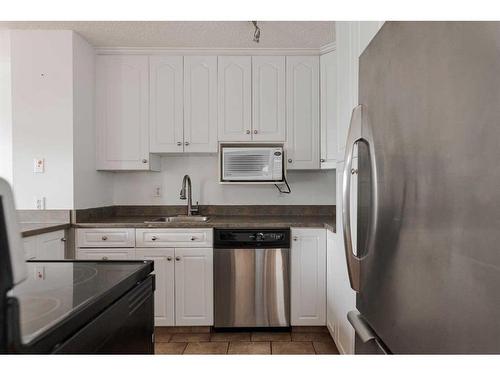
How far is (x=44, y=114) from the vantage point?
268 cm

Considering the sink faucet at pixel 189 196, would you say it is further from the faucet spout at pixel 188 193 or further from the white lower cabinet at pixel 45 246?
the white lower cabinet at pixel 45 246

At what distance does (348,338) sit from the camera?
1933 mm

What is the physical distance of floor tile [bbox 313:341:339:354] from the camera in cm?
244

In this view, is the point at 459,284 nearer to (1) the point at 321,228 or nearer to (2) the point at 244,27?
(1) the point at 321,228

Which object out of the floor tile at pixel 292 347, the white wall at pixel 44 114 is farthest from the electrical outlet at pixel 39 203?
the floor tile at pixel 292 347

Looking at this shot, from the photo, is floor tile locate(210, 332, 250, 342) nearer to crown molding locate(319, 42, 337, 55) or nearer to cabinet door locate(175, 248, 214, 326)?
cabinet door locate(175, 248, 214, 326)

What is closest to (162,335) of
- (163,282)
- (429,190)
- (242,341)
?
(163,282)

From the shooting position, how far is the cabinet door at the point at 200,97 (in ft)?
9.90

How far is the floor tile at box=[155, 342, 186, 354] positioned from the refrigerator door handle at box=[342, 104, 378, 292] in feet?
5.88

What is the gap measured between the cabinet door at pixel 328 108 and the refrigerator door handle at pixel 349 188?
1.87m

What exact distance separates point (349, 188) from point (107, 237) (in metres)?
2.16

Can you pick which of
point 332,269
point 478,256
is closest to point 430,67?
point 478,256

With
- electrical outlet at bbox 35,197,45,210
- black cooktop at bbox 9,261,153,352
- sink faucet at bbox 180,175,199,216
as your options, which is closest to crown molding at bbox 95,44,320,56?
sink faucet at bbox 180,175,199,216

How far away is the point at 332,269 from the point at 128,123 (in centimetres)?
197
